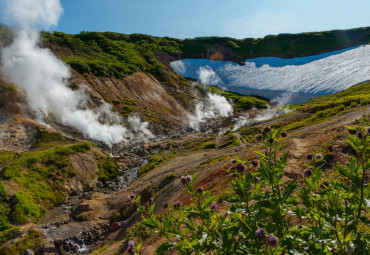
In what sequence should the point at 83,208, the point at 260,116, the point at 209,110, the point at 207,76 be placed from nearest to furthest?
1. the point at 83,208
2. the point at 260,116
3. the point at 209,110
4. the point at 207,76

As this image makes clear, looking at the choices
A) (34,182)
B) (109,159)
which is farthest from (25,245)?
(109,159)

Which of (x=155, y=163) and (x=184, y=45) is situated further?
(x=184, y=45)

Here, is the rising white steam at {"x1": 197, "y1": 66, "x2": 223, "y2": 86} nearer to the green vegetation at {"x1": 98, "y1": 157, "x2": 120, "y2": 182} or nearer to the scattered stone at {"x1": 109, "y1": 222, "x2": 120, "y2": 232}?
the green vegetation at {"x1": 98, "y1": 157, "x2": 120, "y2": 182}

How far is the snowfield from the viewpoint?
78.0 metres

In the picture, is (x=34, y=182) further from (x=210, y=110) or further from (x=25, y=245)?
(x=210, y=110)

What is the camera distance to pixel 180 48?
120500 millimetres

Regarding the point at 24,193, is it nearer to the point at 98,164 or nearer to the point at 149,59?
the point at 98,164

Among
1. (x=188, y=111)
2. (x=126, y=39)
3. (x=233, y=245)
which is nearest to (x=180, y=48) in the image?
(x=126, y=39)

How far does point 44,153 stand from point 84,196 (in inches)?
263

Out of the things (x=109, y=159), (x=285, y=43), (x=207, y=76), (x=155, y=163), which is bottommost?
(x=155, y=163)

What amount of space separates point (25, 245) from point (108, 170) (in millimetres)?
16488

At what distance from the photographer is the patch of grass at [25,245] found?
17625 millimetres

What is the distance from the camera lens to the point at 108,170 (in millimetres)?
34344

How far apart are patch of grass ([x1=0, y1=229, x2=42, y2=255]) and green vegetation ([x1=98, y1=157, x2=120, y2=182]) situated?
13516mm
